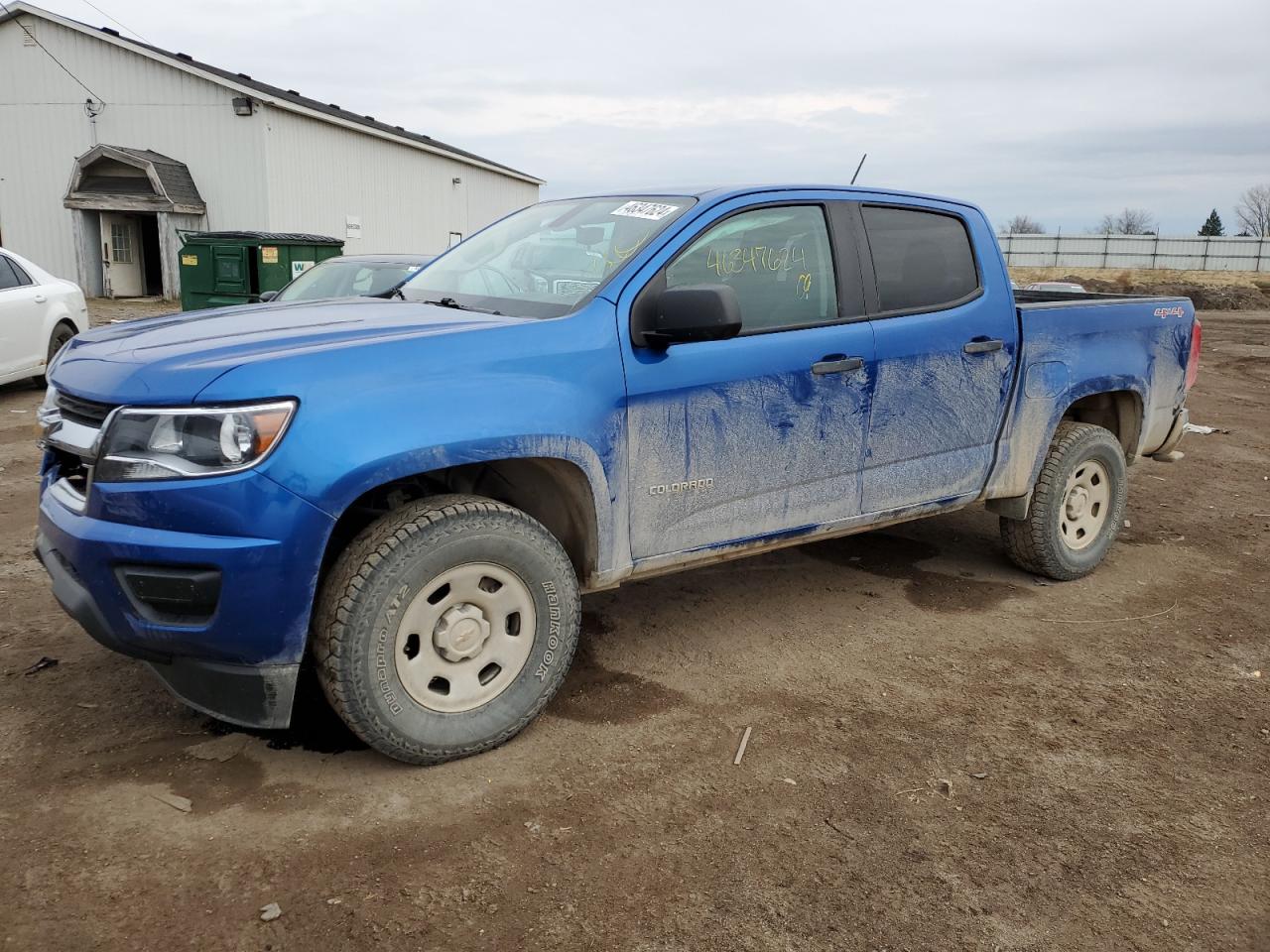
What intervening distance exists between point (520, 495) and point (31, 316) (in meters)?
8.07

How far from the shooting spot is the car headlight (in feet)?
9.23

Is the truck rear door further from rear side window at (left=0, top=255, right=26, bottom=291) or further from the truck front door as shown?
rear side window at (left=0, top=255, right=26, bottom=291)

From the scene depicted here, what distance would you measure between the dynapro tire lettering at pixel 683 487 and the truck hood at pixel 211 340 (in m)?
0.77

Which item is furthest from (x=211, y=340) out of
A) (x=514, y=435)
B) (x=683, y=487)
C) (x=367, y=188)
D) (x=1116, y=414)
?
(x=367, y=188)

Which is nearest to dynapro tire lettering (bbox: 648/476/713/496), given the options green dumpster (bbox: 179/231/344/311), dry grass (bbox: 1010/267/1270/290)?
green dumpster (bbox: 179/231/344/311)

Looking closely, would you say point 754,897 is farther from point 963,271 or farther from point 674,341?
point 963,271

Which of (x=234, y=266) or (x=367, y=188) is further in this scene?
(x=367, y=188)

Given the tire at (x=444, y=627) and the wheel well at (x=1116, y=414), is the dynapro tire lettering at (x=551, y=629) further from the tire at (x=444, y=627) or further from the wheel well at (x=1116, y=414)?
the wheel well at (x=1116, y=414)

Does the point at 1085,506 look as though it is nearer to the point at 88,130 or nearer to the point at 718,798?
the point at 718,798

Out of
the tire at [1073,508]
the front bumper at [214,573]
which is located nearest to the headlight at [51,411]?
the front bumper at [214,573]

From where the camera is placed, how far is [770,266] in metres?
3.96

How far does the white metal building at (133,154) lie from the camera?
75.5ft

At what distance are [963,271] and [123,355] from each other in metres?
3.44

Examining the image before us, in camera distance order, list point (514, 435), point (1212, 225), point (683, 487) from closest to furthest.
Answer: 1. point (514, 435)
2. point (683, 487)
3. point (1212, 225)
